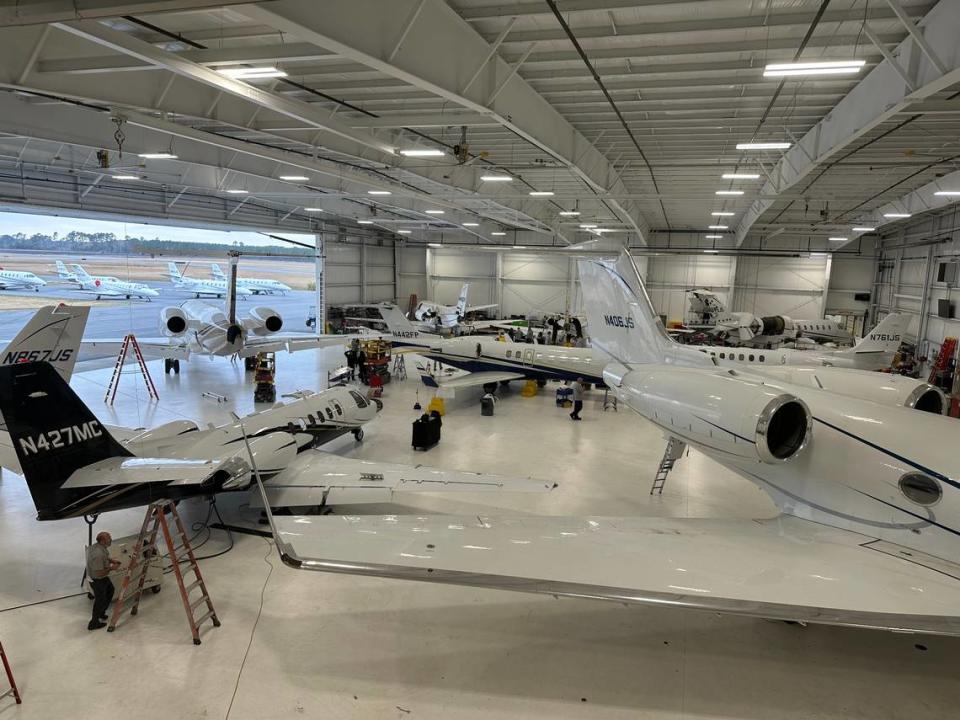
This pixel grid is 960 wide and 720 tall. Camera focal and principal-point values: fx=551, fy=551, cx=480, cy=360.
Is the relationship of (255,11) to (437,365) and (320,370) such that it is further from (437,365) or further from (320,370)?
(320,370)

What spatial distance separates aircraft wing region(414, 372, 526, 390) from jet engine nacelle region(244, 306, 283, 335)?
575cm

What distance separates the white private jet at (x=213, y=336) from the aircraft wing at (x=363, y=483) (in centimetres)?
1049

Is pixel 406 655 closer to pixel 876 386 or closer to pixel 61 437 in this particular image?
pixel 61 437

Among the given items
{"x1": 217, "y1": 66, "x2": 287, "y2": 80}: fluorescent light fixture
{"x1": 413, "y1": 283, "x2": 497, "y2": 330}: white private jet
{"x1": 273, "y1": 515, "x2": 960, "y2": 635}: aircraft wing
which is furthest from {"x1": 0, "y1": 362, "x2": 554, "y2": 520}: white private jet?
{"x1": 413, "y1": 283, "x2": 497, "y2": 330}: white private jet

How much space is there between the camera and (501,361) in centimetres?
2008

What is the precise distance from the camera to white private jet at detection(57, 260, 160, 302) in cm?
2481

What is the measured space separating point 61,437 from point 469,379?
42.3 feet

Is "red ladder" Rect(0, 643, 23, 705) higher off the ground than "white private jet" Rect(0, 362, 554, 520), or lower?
lower

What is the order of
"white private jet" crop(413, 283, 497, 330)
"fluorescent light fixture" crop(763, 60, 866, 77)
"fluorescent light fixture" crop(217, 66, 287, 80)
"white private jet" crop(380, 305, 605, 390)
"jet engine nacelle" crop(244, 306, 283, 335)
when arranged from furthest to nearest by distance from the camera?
"white private jet" crop(413, 283, 497, 330)
"jet engine nacelle" crop(244, 306, 283, 335)
"white private jet" crop(380, 305, 605, 390)
"fluorescent light fixture" crop(217, 66, 287, 80)
"fluorescent light fixture" crop(763, 60, 866, 77)

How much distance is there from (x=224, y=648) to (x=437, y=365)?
54.1 feet

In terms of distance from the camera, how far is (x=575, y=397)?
1733 centimetres

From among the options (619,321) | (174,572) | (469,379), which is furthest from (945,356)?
→ (174,572)

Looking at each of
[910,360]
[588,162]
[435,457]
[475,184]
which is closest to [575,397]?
[435,457]

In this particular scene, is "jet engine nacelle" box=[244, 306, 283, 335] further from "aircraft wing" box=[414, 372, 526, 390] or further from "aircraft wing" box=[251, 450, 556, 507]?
"aircraft wing" box=[251, 450, 556, 507]
